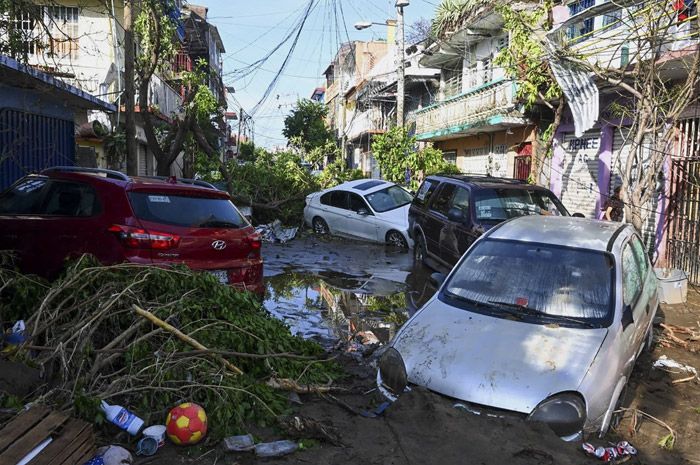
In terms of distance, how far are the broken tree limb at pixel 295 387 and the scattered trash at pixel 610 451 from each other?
201cm

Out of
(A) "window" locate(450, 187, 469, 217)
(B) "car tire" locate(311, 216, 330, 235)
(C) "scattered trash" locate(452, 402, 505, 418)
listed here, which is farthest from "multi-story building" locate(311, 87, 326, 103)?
(C) "scattered trash" locate(452, 402, 505, 418)

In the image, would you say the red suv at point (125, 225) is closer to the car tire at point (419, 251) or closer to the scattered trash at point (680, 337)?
the scattered trash at point (680, 337)

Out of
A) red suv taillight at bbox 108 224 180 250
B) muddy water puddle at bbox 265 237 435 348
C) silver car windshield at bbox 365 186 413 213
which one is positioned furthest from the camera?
silver car windshield at bbox 365 186 413 213

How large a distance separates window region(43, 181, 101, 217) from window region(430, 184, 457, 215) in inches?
244

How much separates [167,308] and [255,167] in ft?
48.4

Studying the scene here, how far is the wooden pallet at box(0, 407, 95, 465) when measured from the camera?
3084 millimetres

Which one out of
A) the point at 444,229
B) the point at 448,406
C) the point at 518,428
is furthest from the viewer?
the point at 444,229

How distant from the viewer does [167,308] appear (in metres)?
4.73

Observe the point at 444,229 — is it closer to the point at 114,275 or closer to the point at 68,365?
the point at 114,275

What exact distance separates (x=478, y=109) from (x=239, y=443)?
17.5 m

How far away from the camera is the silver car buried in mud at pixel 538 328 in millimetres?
3895

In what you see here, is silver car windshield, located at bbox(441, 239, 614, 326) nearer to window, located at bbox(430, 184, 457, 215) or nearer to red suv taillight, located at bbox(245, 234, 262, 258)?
red suv taillight, located at bbox(245, 234, 262, 258)

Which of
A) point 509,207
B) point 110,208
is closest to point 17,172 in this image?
point 110,208

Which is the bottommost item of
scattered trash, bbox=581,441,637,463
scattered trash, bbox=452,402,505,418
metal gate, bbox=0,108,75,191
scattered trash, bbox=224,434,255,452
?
scattered trash, bbox=581,441,637,463
